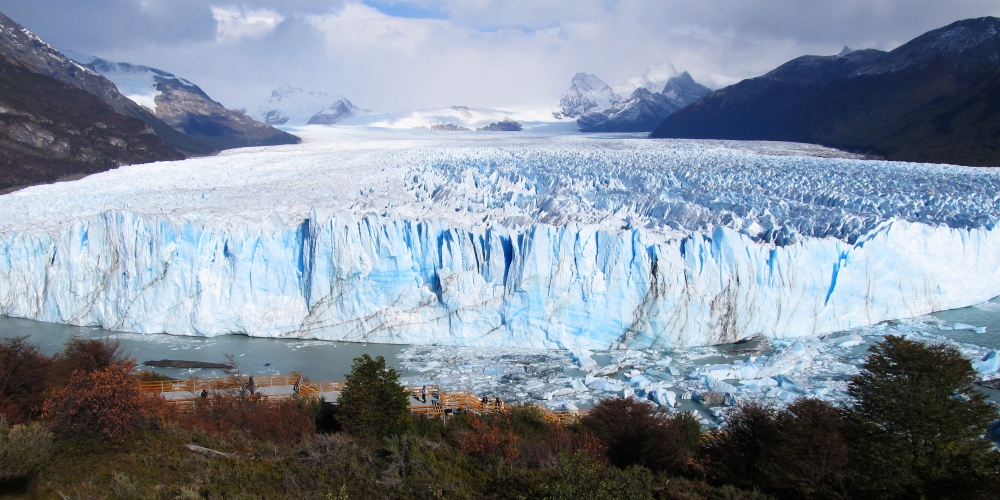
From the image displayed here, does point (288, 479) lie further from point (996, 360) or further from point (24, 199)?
point (24, 199)

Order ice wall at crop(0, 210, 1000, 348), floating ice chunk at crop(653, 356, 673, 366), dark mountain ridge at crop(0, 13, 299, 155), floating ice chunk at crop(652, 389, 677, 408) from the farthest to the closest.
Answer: dark mountain ridge at crop(0, 13, 299, 155)
ice wall at crop(0, 210, 1000, 348)
floating ice chunk at crop(653, 356, 673, 366)
floating ice chunk at crop(652, 389, 677, 408)

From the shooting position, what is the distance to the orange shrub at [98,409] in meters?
6.79

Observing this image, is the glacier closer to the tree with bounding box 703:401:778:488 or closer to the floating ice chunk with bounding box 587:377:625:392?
the floating ice chunk with bounding box 587:377:625:392

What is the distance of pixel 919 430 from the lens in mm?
6074

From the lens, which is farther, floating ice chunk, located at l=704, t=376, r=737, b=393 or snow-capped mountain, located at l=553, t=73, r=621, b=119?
snow-capped mountain, located at l=553, t=73, r=621, b=119

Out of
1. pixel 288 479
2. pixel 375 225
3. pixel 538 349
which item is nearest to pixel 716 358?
pixel 538 349

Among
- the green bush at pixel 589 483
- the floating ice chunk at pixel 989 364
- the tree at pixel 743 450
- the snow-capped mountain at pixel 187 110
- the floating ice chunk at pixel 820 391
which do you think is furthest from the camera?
the snow-capped mountain at pixel 187 110

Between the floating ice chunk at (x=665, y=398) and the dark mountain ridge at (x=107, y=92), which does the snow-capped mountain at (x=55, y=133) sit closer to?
the dark mountain ridge at (x=107, y=92)

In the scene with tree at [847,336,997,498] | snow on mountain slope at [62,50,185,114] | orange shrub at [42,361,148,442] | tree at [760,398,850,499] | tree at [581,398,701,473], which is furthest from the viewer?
snow on mountain slope at [62,50,185,114]

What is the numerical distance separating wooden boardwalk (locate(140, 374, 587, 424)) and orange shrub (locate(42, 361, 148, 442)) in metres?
1.79

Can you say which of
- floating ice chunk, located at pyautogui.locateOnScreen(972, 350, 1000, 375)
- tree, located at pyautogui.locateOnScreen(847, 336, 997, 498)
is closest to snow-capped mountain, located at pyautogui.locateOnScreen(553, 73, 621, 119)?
floating ice chunk, located at pyautogui.locateOnScreen(972, 350, 1000, 375)

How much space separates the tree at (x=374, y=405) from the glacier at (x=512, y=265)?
17.2 feet

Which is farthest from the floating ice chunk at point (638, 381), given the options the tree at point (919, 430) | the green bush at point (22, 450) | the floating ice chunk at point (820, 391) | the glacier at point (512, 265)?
the green bush at point (22, 450)

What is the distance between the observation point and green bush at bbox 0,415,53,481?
575cm
